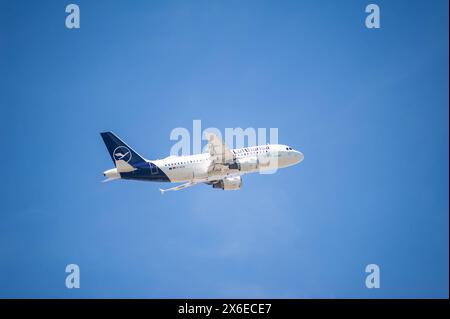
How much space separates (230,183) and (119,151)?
18.0 metres

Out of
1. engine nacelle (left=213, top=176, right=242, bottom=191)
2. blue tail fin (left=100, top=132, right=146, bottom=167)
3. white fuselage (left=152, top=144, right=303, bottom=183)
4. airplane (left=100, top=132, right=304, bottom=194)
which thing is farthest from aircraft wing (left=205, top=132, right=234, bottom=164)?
blue tail fin (left=100, top=132, right=146, bottom=167)

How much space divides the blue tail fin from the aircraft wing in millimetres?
8692

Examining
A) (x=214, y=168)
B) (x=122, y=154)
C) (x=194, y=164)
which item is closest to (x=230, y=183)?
(x=214, y=168)

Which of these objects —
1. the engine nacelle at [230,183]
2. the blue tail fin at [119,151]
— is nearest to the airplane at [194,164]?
the blue tail fin at [119,151]

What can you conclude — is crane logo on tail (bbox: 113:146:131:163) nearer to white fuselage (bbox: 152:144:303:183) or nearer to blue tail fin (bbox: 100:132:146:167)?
blue tail fin (bbox: 100:132:146:167)

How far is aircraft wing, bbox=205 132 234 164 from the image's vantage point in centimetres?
7975

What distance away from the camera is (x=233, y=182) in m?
89.8

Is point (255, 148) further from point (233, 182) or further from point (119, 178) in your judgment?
point (119, 178)

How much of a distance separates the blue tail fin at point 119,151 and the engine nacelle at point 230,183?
14258 millimetres

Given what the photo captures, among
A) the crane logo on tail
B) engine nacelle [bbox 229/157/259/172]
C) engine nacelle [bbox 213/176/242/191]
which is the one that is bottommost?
engine nacelle [bbox 213/176/242/191]
